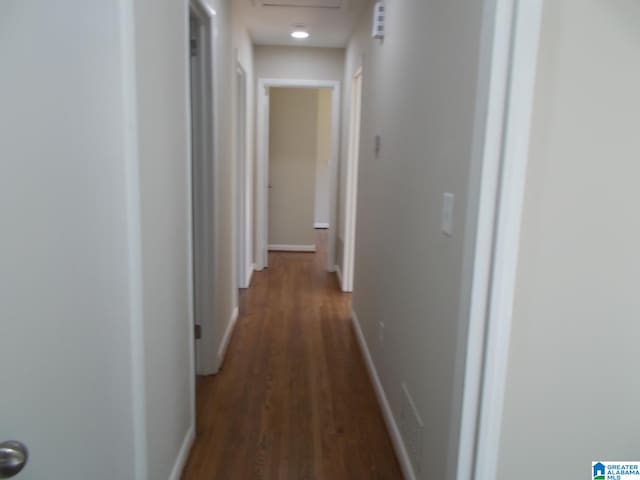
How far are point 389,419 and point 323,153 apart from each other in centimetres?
689

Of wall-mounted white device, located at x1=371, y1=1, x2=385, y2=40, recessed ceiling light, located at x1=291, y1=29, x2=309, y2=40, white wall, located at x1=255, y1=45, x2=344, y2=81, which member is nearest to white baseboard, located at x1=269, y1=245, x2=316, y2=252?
white wall, located at x1=255, y1=45, x2=344, y2=81

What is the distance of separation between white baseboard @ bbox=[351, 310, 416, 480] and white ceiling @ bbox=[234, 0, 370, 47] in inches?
102

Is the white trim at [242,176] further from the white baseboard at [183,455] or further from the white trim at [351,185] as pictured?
the white baseboard at [183,455]

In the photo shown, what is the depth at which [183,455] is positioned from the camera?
2.10 meters

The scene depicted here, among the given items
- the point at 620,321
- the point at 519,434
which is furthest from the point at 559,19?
the point at 519,434

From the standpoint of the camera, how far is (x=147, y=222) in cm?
153

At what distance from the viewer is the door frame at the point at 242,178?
4397 millimetres

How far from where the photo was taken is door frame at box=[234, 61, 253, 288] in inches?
173

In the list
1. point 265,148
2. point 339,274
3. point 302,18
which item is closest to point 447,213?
point 302,18

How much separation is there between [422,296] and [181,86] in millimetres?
1328

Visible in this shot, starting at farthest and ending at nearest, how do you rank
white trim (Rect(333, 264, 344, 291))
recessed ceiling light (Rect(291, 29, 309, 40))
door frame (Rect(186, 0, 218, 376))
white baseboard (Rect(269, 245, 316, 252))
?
1. white baseboard (Rect(269, 245, 316, 252))
2. white trim (Rect(333, 264, 344, 291))
3. recessed ceiling light (Rect(291, 29, 309, 40))
4. door frame (Rect(186, 0, 218, 376))

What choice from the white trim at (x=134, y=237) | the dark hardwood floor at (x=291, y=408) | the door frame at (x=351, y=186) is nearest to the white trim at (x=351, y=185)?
the door frame at (x=351, y=186)

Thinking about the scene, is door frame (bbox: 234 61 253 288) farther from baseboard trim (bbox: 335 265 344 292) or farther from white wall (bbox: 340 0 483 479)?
white wall (bbox: 340 0 483 479)

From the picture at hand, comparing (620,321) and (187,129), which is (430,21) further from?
(620,321)
